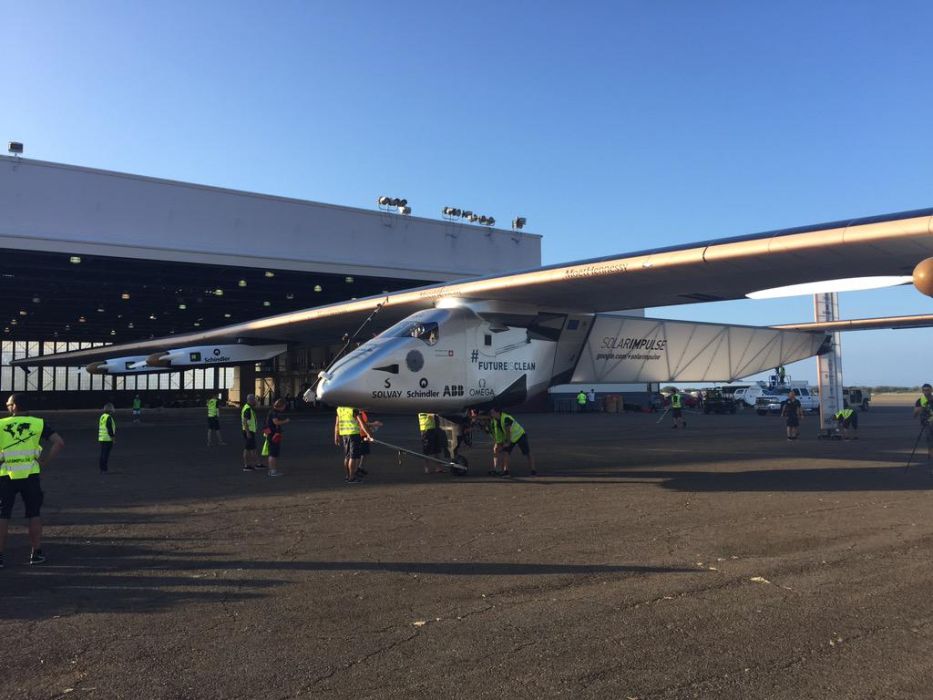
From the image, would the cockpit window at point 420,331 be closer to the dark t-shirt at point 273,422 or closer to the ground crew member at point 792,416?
the dark t-shirt at point 273,422

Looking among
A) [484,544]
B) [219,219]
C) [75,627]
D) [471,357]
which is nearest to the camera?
[75,627]

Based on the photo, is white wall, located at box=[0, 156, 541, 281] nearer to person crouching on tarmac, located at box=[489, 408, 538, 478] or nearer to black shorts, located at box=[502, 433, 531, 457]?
person crouching on tarmac, located at box=[489, 408, 538, 478]

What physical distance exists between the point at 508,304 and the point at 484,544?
7431 millimetres

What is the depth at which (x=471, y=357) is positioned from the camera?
1306 centimetres

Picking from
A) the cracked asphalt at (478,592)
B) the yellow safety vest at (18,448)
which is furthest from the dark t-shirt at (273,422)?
the yellow safety vest at (18,448)

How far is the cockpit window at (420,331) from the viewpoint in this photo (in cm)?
1252

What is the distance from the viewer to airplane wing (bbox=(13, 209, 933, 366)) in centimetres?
919

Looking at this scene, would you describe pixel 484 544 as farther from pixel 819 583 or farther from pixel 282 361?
pixel 282 361

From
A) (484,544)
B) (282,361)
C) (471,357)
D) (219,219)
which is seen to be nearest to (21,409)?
(484,544)

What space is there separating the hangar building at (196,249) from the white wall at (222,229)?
45mm

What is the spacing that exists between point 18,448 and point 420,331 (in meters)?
7.15

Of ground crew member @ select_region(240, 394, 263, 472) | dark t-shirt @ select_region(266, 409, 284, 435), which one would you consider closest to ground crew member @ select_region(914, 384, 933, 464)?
dark t-shirt @ select_region(266, 409, 284, 435)

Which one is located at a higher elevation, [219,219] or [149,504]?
[219,219]

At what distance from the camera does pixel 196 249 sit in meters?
27.1
